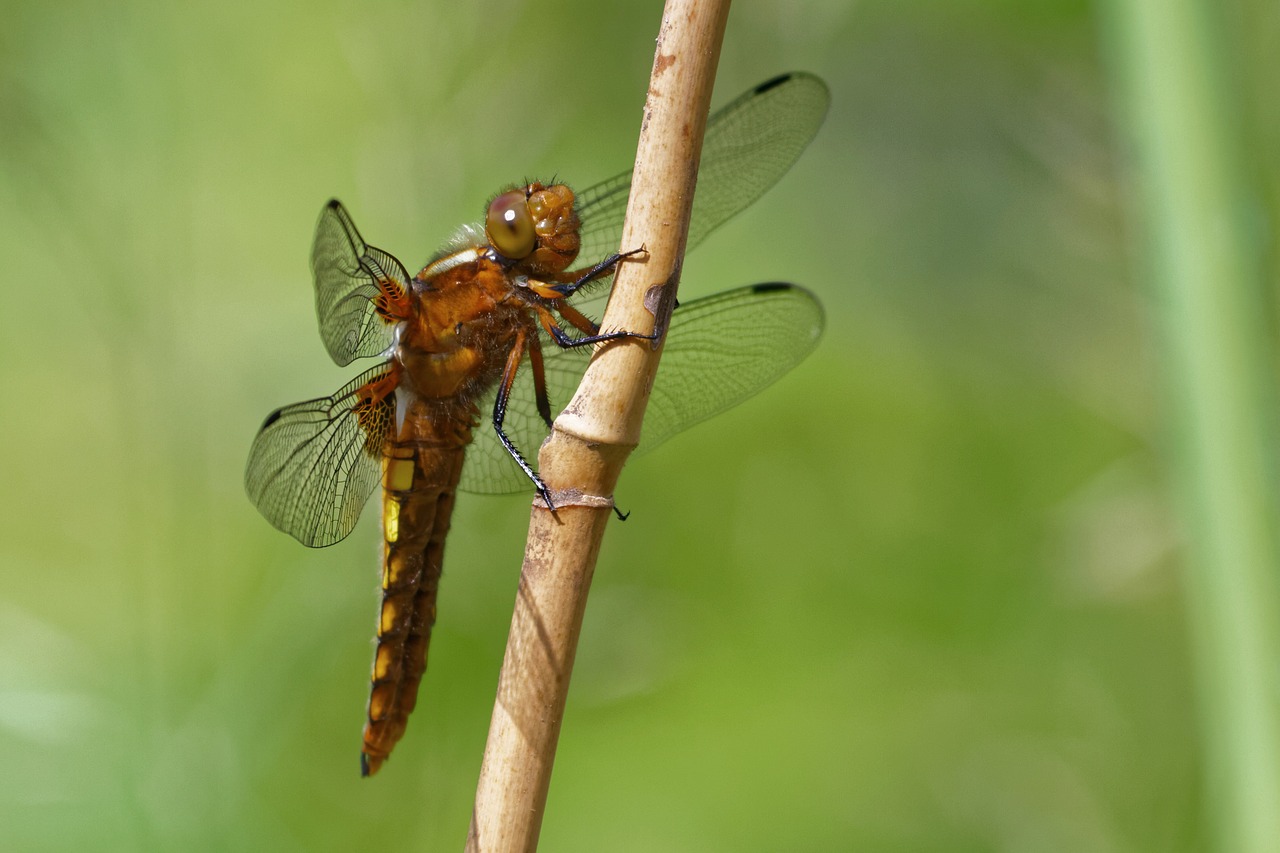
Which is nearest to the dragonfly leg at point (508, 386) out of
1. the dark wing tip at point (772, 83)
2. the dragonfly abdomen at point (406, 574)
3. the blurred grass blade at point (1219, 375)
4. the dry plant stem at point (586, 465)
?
the dragonfly abdomen at point (406, 574)

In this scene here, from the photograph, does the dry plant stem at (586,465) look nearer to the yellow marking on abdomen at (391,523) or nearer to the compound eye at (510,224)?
the compound eye at (510,224)

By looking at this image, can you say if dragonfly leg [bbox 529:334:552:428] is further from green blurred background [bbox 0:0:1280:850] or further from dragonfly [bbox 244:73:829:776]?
green blurred background [bbox 0:0:1280:850]

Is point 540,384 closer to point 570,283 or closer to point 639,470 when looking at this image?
point 570,283

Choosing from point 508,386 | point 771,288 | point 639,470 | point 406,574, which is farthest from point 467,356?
Answer: point 639,470

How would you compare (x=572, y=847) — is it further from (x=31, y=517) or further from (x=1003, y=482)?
(x=31, y=517)

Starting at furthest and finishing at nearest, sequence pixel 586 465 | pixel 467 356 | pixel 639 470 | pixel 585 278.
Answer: pixel 639 470 < pixel 467 356 < pixel 585 278 < pixel 586 465

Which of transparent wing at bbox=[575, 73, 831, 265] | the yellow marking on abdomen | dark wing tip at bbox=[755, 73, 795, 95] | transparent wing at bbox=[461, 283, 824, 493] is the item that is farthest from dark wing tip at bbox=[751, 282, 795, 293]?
the yellow marking on abdomen
